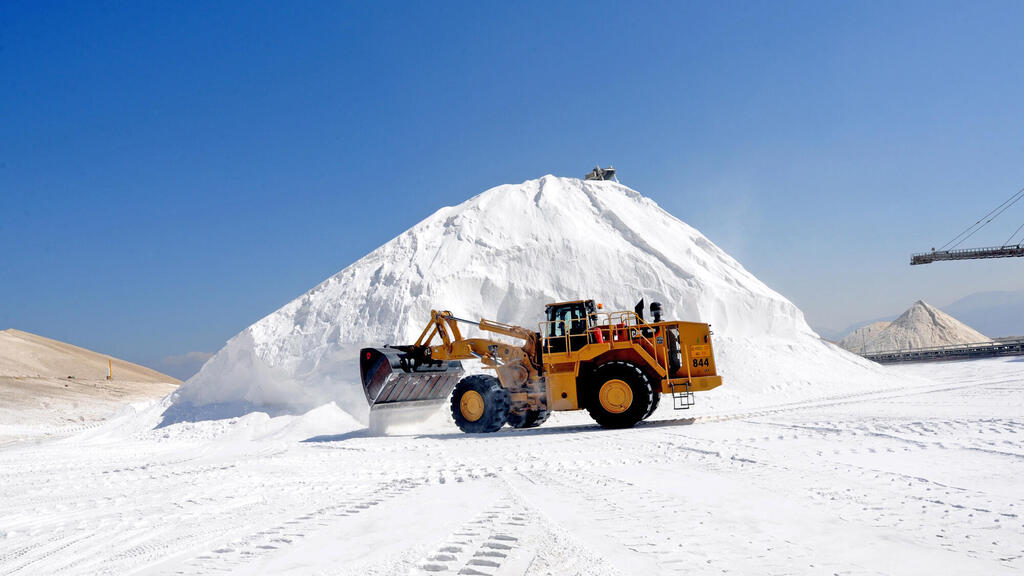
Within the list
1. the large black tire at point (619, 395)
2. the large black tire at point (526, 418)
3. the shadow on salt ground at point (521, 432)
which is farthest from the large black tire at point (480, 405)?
the large black tire at point (619, 395)

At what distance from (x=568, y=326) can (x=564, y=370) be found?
81cm

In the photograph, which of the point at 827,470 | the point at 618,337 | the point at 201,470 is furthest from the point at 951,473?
the point at 201,470

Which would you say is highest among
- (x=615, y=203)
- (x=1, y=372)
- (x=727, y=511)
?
(x=615, y=203)

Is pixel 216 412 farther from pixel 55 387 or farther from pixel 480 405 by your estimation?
pixel 55 387

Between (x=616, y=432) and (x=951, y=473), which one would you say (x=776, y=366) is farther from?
(x=951, y=473)

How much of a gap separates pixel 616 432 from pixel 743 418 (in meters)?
2.62

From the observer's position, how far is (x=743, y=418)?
425 inches

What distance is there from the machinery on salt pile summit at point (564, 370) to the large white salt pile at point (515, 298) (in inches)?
159

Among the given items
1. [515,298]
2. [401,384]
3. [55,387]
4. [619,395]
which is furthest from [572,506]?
[55,387]

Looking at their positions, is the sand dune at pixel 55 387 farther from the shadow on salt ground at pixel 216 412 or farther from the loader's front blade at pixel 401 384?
the loader's front blade at pixel 401 384

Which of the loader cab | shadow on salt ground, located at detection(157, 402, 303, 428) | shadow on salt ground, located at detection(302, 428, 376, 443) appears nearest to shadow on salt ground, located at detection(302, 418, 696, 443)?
shadow on salt ground, located at detection(302, 428, 376, 443)

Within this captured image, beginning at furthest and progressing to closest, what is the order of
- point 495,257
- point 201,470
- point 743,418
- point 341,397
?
point 495,257 → point 341,397 → point 743,418 → point 201,470

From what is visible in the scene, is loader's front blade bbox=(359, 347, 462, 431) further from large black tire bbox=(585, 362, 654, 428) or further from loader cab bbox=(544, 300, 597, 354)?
large black tire bbox=(585, 362, 654, 428)

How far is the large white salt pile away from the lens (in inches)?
652
